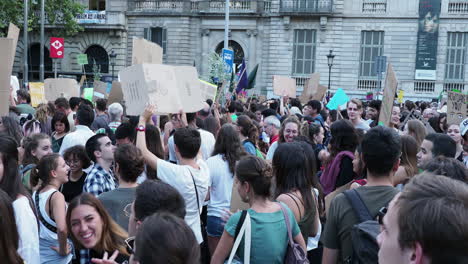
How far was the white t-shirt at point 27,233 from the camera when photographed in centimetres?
316

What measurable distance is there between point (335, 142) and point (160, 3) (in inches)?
1280

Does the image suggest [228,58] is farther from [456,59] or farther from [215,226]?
[456,59]

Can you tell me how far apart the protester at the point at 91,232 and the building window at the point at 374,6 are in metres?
31.8

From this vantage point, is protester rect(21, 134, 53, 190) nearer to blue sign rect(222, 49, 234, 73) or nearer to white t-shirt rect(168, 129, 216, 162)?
white t-shirt rect(168, 129, 216, 162)

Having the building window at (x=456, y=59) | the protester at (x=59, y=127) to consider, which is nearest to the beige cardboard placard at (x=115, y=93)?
the protester at (x=59, y=127)

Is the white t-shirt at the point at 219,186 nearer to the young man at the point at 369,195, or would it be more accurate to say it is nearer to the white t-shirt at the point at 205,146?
the white t-shirt at the point at 205,146

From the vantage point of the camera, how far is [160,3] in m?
35.8

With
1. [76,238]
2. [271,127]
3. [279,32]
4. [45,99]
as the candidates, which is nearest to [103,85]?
[45,99]

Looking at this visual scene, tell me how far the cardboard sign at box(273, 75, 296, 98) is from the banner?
20.2m

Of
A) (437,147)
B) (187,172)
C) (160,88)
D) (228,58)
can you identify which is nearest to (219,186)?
(187,172)

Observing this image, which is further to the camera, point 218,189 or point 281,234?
point 218,189

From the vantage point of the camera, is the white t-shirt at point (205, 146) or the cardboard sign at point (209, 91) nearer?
the white t-shirt at point (205, 146)

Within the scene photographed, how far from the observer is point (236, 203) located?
4.25m

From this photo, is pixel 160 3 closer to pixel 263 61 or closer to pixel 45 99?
pixel 263 61
